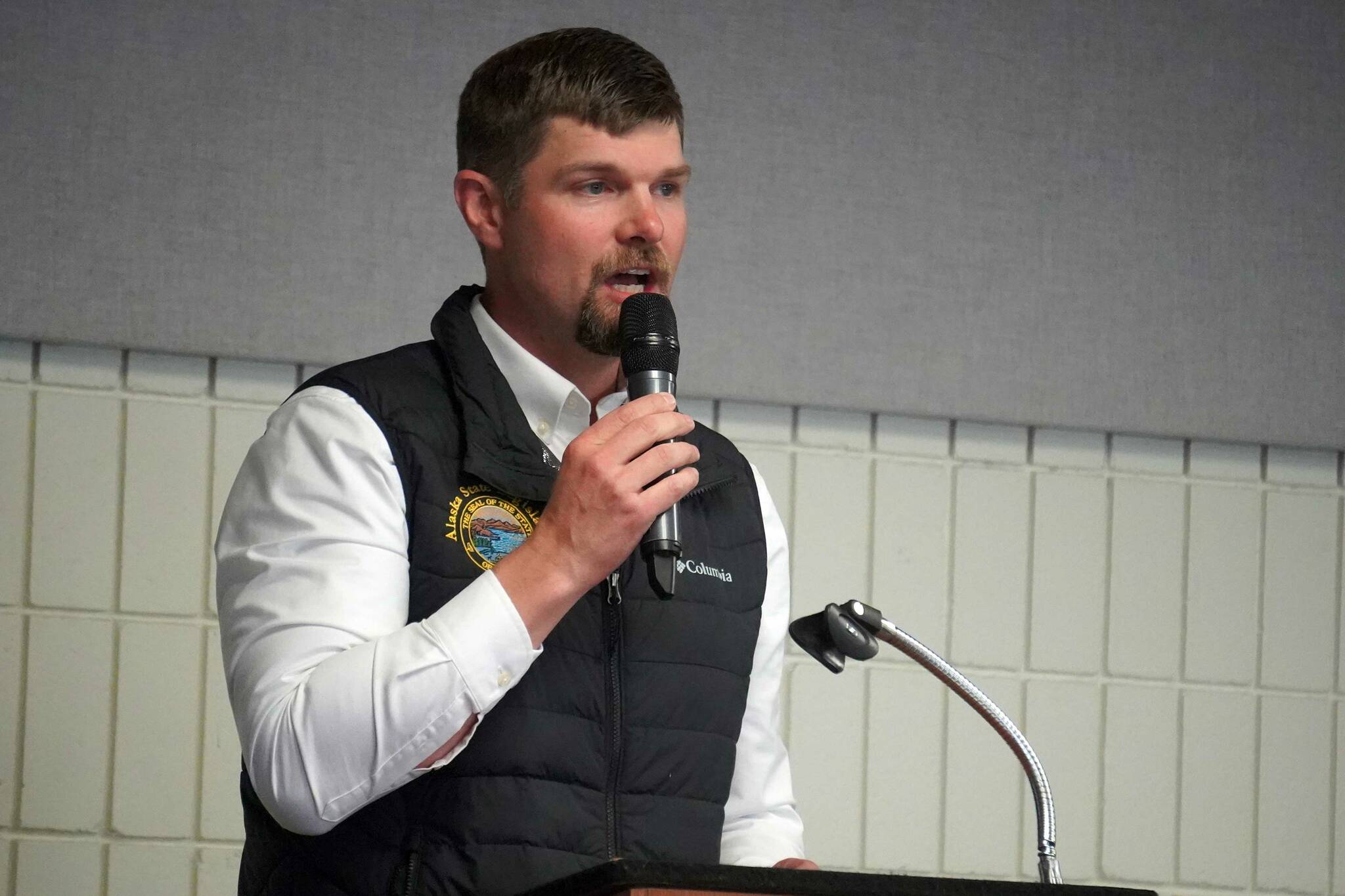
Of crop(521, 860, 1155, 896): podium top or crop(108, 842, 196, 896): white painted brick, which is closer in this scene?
crop(521, 860, 1155, 896): podium top

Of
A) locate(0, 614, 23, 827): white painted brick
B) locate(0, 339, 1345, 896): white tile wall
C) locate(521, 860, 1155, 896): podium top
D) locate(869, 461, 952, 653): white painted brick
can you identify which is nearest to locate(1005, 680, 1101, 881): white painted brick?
locate(0, 339, 1345, 896): white tile wall

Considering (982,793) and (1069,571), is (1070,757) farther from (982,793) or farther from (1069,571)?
(1069,571)

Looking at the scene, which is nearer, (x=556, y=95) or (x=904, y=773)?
(x=556, y=95)

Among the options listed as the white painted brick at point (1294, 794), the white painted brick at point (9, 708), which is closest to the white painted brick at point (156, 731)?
the white painted brick at point (9, 708)

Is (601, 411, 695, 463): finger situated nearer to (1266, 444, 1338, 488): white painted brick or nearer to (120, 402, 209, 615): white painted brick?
(120, 402, 209, 615): white painted brick

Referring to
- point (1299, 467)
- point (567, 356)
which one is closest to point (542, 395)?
point (567, 356)

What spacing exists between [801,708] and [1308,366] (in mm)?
1155

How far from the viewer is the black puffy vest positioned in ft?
4.83

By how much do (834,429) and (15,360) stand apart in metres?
1.34

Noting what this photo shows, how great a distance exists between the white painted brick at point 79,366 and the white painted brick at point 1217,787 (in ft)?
6.34

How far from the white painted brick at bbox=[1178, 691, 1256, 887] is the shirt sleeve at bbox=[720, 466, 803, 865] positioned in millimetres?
1370

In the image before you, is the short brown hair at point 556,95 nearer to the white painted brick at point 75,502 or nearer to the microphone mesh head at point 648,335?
the microphone mesh head at point 648,335

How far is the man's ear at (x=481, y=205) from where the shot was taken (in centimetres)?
175

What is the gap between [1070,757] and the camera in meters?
2.89
